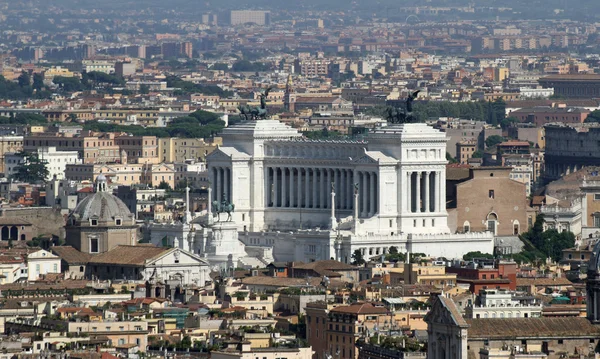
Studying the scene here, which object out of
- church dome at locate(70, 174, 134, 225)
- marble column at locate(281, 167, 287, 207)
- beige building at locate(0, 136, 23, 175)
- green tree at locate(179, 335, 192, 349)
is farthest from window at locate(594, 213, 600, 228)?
beige building at locate(0, 136, 23, 175)

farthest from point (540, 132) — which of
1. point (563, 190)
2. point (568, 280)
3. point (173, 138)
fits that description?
point (568, 280)

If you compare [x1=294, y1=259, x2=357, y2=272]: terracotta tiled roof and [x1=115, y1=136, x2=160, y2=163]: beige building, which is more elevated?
[x1=294, y1=259, x2=357, y2=272]: terracotta tiled roof

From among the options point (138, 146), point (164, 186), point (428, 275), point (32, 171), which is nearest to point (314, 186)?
point (428, 275)

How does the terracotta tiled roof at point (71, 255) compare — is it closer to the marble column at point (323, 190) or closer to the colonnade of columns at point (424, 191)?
the marble column at point (323, 190)

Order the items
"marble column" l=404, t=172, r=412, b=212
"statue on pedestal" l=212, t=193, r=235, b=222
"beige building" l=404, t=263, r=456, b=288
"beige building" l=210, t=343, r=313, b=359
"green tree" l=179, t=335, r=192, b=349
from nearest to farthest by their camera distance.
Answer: "beige building" l=210, t=343, r=313, b=359
"green tree" l=179, t=335, r=192, b=349
"beige building" l=404, t=263, r=456, b=288
"statue on pedestal" l=212, t=193, r=235, b=222
"marble column" l=404, t=172, r=412, b=212

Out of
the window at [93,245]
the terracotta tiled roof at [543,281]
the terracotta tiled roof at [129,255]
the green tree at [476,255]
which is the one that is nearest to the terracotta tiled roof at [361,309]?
the terracotta tiled roof at [543,281]

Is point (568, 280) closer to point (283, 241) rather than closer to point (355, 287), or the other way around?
point (355, 287)

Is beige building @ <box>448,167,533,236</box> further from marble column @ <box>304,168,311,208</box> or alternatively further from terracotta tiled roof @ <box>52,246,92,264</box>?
terracotta tiled roof @ <box>52,246,92,264</box>
